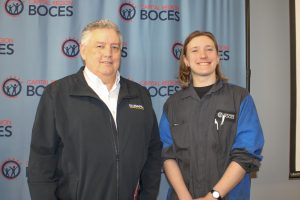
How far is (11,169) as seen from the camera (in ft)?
8.26

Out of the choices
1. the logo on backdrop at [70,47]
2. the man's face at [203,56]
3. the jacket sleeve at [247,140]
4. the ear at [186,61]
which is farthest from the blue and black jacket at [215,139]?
the logo on backdrop at [70,47]

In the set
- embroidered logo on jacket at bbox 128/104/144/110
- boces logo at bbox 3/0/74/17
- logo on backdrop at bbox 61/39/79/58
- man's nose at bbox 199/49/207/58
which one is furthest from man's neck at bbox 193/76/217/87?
boces logo at bbox 3/0/74/17

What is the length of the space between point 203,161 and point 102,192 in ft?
1.89

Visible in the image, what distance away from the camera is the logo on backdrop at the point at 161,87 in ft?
8.66

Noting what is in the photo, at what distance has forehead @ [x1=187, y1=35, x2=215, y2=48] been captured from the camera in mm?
1850

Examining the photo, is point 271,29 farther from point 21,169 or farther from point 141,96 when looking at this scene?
point 21,169

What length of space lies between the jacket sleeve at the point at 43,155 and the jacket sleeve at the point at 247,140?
98 cm

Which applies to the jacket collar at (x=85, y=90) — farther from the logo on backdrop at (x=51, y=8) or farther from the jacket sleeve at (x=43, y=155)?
the logo on backdrop at (x=51, y=8)

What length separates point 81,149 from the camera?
153cm

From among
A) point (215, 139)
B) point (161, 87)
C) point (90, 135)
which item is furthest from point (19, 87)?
point (215, 139)

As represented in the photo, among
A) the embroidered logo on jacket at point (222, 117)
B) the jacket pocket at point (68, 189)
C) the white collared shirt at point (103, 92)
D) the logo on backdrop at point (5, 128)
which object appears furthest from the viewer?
the logo on backdrop at point (5, 128)

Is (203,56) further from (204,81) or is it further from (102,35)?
(102,35)

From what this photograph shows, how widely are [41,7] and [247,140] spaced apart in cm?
196

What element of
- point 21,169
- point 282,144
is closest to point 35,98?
point 21,169
